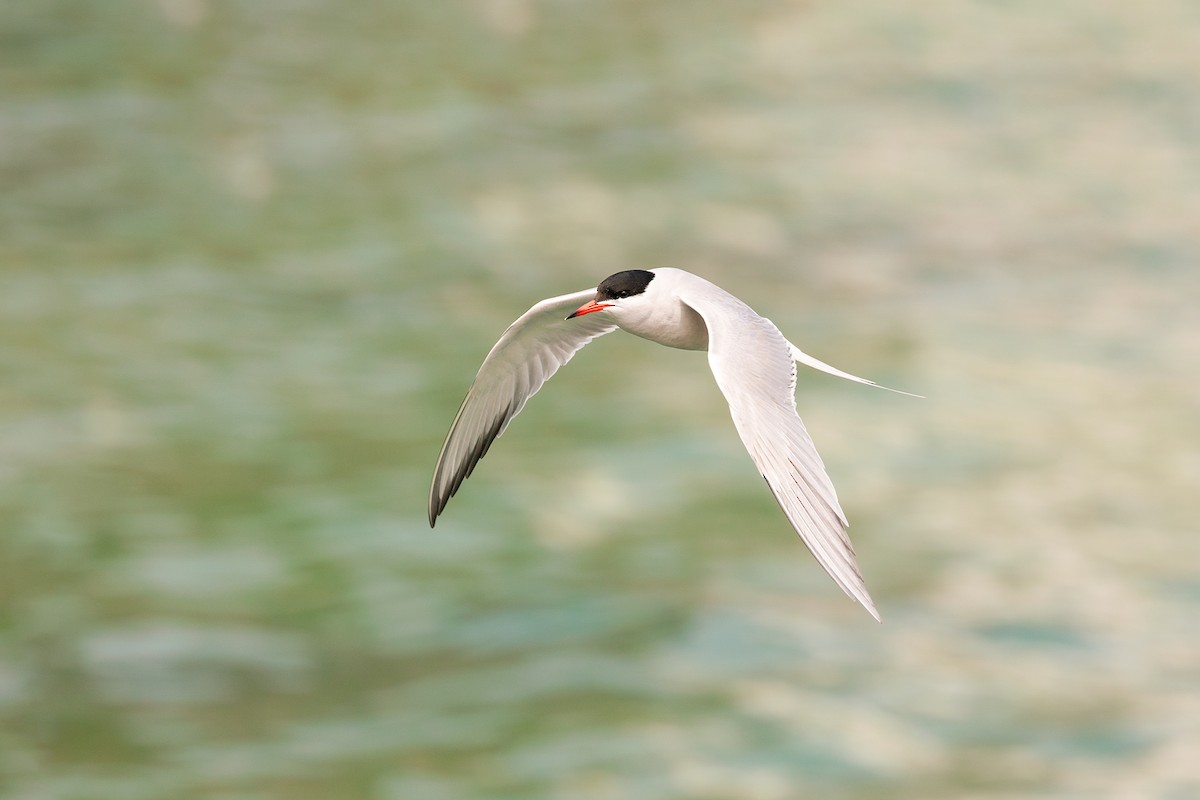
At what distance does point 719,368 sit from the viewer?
7.34 meters

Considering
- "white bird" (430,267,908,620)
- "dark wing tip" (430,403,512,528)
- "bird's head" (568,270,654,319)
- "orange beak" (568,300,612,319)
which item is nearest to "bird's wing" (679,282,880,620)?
"white bird" (430,267,908,620)

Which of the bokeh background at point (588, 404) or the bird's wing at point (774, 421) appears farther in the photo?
the bokeh background at point (588, 404)

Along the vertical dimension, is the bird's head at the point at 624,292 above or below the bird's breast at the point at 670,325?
above

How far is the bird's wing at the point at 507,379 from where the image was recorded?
931 cm

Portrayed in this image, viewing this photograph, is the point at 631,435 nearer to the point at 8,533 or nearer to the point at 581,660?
the point at 581,660

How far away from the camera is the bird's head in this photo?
25.4 ft

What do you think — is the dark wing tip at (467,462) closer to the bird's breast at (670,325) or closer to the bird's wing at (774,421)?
the bird's breast at (670,325)

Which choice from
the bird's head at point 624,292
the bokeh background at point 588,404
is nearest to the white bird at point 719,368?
the bird's head at point 624,292

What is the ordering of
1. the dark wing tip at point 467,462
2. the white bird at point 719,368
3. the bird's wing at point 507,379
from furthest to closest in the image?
the dark wing tip at point 467,462 < the bird's wing at point 507,379 < the white bird at point 719,368

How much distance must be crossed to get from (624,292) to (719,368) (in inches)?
26.3

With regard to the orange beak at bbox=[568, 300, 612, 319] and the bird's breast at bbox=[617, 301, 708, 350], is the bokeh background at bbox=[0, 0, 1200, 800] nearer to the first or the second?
the orange beak at bbox=[568, 300, 612, 319]

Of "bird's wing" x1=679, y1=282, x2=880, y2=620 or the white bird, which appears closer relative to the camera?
"bird's wing" x1=679, y1=282, x2=880, y2=620

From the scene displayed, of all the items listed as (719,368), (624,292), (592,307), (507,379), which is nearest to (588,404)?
(507,379)

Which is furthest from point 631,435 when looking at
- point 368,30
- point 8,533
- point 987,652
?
point 368,30
